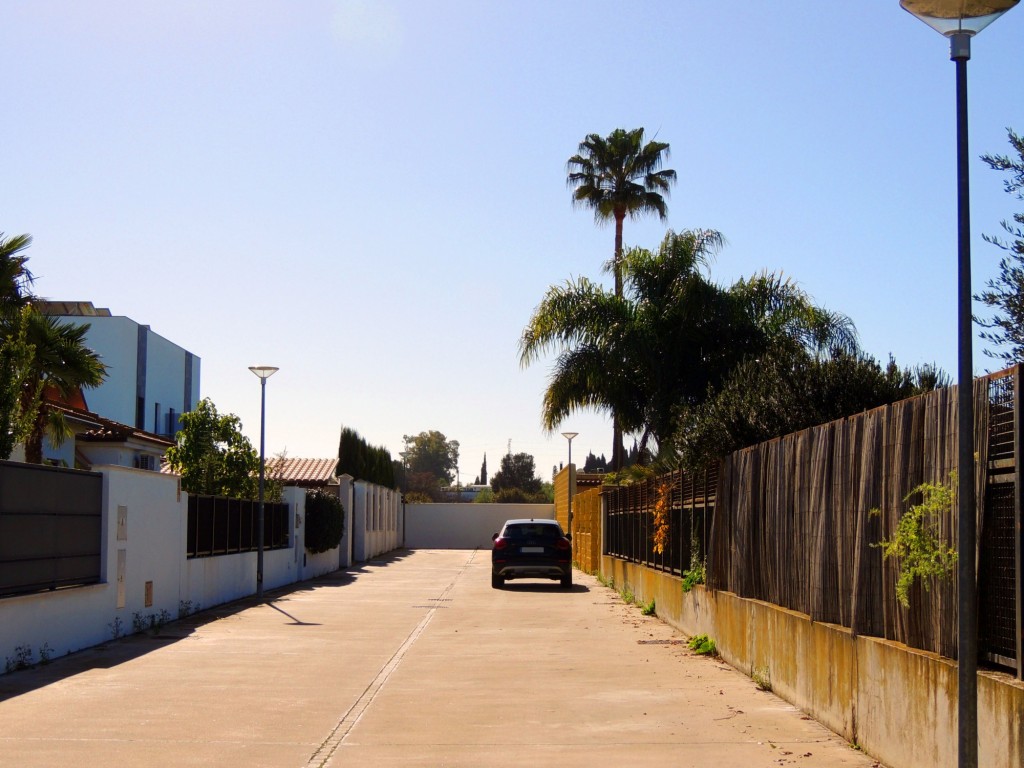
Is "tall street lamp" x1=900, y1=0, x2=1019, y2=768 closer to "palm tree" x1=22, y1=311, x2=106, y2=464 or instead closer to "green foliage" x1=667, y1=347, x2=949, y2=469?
"green foliage" x1=667, y1=347, x2=949, y2=469

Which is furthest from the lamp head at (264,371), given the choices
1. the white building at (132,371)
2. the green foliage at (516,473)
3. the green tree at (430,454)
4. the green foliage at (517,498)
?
the green tree at (430,454)

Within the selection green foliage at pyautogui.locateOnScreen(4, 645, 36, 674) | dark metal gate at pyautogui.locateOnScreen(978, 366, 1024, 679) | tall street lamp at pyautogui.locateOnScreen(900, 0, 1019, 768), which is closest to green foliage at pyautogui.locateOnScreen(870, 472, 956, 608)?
dark metal gate at pyautogui.locateOnScreen(978, 366, 1024, 679)

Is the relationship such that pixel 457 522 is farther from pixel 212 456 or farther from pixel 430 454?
pixel 430 454

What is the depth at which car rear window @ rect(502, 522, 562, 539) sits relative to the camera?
2792cm

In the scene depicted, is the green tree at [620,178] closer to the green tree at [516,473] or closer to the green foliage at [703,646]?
the green foliage at [703,646]

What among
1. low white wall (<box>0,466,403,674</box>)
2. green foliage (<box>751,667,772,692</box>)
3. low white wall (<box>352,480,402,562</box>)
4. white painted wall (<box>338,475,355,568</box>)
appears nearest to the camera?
green foliage (<box>751,667,772,692</box>)

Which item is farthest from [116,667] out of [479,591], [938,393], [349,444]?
[349,444]

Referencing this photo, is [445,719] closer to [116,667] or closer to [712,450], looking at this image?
[116,667]

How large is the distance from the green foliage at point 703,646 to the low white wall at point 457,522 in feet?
166

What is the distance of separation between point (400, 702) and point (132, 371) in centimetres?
4320

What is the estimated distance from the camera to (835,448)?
377 inches

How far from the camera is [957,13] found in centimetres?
592

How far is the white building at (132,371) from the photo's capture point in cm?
4947

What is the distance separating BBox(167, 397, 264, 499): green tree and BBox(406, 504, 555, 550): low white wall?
3410 centimetres
